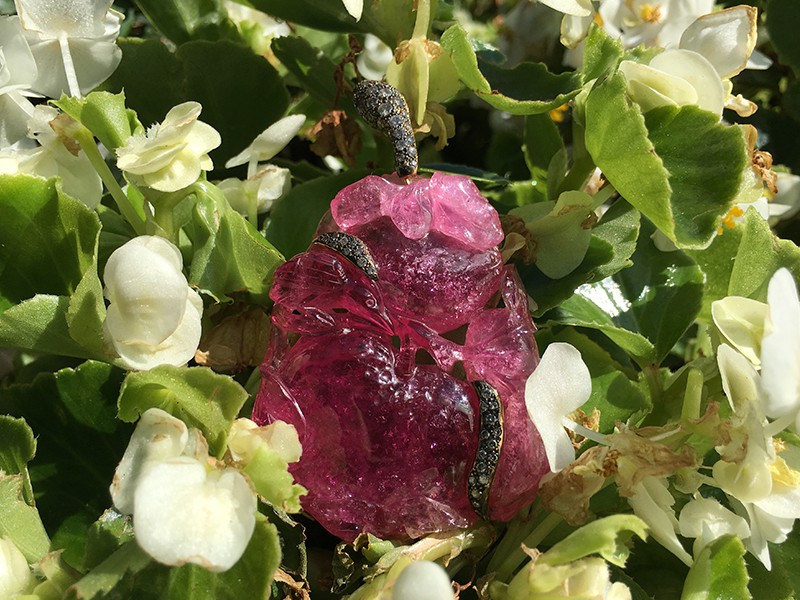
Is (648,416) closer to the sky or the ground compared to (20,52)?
closer to the ground

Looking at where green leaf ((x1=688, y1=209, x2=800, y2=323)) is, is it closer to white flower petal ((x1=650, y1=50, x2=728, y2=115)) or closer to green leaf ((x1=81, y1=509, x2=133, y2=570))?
white flower petal ((x1=650, y1=50, x2=728, y2=115))

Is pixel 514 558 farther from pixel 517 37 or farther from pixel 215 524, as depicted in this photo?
pixel 517 37

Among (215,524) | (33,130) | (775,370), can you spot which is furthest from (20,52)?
(775,370)

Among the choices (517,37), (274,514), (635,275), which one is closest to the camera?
(274,514)

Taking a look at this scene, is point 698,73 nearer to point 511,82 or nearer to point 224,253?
point 511,82

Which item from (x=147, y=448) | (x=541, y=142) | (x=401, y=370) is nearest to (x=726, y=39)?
(x=541, y=142)

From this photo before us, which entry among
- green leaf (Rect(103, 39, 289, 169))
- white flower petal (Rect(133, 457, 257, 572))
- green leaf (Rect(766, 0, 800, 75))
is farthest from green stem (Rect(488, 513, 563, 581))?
green leaf (Rect(766, 0, 800, 75))
